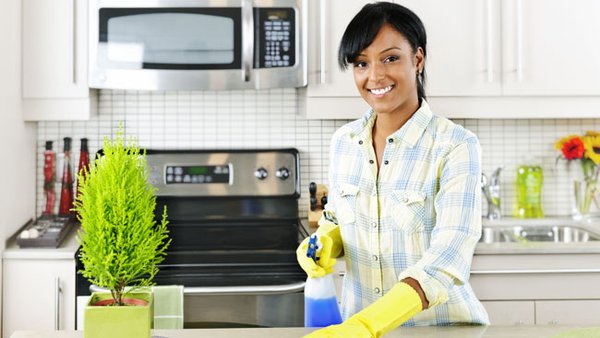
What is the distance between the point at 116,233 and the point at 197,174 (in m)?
1.90

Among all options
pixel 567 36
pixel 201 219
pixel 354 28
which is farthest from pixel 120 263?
pixel 567 36

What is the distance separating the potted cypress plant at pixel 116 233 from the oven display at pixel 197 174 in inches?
72.4

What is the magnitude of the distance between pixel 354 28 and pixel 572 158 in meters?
1.76

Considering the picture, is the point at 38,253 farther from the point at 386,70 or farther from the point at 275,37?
the point at 386,70

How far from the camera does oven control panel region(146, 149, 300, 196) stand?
3359 millimetres

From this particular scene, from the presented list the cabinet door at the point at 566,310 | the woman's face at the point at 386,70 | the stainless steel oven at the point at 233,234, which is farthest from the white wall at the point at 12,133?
the cabinet door at the point at 566,310

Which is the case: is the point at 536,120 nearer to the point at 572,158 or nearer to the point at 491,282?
the point at 572,158

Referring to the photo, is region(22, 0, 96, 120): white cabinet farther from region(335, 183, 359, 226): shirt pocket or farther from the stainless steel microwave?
region(335, 183, 359, 226): shirt pocket

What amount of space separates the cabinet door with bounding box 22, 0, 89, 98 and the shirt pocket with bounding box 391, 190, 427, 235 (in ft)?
4.92

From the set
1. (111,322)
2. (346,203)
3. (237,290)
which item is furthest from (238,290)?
(111,322)

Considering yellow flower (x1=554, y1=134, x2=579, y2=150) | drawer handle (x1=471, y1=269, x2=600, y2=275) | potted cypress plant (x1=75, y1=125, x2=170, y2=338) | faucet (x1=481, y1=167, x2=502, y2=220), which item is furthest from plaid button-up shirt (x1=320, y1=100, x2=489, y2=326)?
yellow flower (x1=554, y1=134, x2=579, y2=150)

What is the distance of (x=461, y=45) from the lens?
3098 millimetres

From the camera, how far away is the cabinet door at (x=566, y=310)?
2.88 metres

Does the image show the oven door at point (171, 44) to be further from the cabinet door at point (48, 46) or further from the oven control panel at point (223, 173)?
the oven control panel at point (223, 173)
